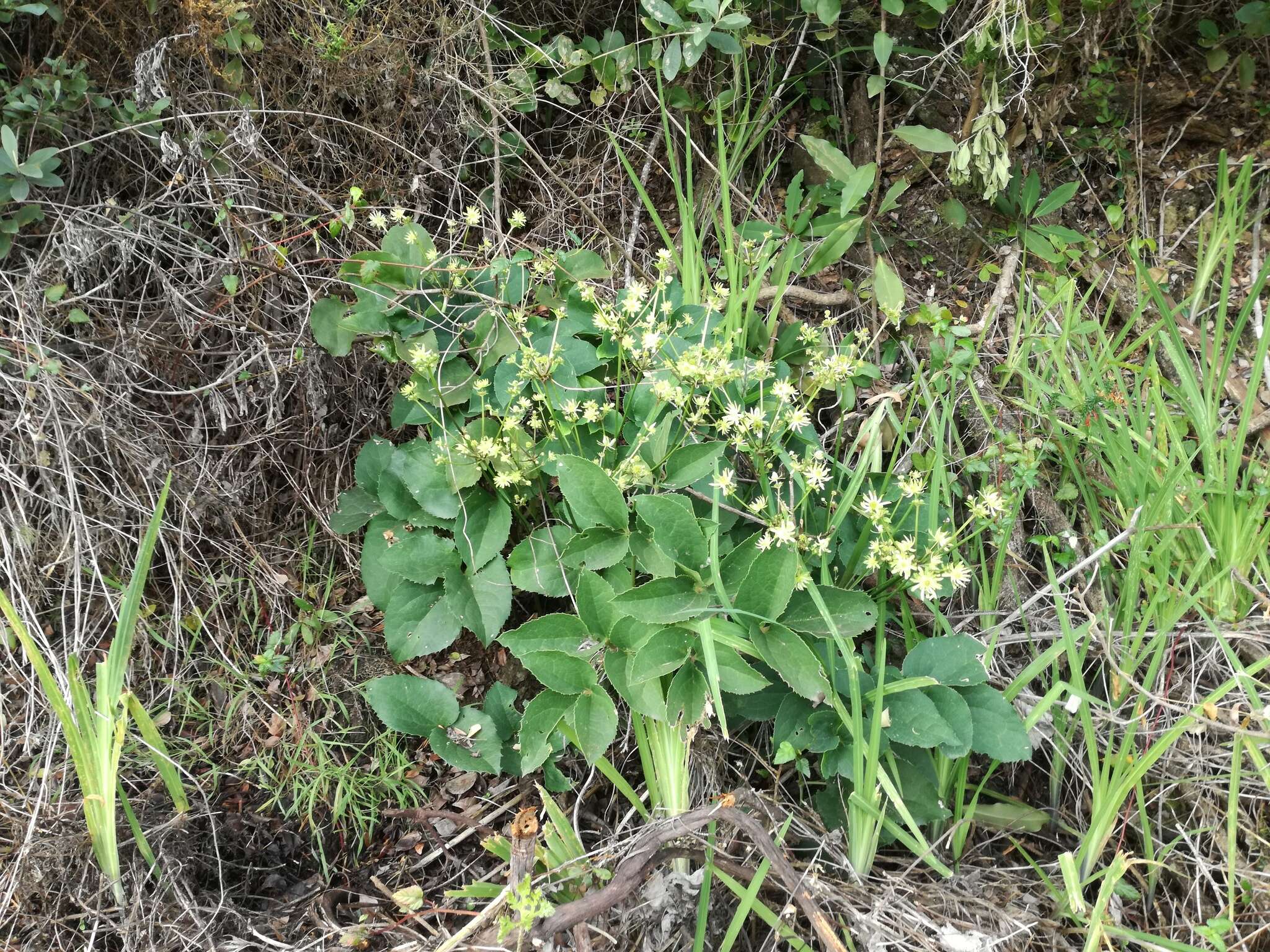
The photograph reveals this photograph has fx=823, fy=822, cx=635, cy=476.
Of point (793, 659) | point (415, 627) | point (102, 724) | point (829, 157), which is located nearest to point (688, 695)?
point (793, 659)

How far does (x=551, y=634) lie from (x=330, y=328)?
3.02 feet

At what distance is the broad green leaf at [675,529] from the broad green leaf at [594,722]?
0.30 metres

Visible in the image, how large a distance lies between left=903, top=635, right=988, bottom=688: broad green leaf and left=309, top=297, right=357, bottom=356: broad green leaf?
1414mm

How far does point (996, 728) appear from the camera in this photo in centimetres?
147

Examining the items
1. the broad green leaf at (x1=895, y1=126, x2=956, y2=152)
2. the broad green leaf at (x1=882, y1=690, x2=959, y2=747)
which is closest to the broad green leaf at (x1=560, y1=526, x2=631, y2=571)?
the broad green leaf at (x1=882, y1=690, x2=959, y2=747)

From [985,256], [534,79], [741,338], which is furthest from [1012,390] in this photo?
[534,79]

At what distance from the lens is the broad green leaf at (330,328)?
191 cm

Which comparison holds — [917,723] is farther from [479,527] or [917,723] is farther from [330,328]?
[330,328]

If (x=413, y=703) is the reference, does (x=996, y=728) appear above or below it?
above

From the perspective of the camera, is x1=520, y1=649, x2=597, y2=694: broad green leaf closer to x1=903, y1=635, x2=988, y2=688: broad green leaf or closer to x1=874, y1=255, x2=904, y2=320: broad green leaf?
x1=903, y1=635, x2=988, y2=688: broad green leaf

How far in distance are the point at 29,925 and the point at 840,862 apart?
5.06ft

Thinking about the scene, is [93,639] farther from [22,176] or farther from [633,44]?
[633,44]

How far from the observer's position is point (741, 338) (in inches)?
73.2

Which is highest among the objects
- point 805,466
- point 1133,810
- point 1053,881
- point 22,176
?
point 22,176
